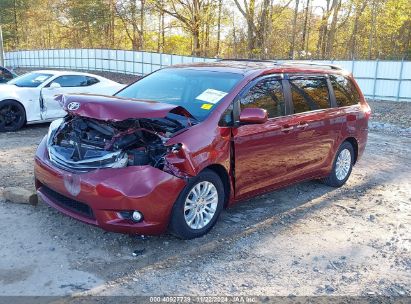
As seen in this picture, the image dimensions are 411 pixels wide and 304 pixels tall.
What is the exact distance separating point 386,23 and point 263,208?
116ft

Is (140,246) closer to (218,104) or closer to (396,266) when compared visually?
(218,104)

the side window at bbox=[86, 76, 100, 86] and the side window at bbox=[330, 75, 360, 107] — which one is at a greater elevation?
the side window at bbox=[330, 75, 360, 107]

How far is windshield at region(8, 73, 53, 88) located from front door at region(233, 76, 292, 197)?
21.8 feet

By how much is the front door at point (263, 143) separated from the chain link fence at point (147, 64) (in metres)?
16.2

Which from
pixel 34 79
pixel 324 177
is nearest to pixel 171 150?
pixel 324 177

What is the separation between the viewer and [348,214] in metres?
5.33

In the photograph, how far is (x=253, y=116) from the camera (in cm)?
439

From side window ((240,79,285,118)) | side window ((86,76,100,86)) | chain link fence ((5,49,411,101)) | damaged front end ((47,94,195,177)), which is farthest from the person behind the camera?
A: chain link fence ((5,49,411,101))

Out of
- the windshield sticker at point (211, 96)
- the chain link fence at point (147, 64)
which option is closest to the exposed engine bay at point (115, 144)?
the windshield sticker at point (211, 96)

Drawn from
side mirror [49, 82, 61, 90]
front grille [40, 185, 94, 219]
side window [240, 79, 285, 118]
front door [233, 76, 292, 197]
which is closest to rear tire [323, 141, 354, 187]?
front door [233, 76, 292, 197]

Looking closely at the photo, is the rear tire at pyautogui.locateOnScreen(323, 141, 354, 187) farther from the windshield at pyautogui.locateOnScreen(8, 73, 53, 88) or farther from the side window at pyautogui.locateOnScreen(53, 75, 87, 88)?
the windshield at pyautogui.locateOnScreen(8, 73, 53, 88)

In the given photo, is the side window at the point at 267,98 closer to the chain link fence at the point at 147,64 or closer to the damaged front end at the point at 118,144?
the damaged front end at the point at 118,144

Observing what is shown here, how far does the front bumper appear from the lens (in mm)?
3789

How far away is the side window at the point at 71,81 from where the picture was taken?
10151 mm
